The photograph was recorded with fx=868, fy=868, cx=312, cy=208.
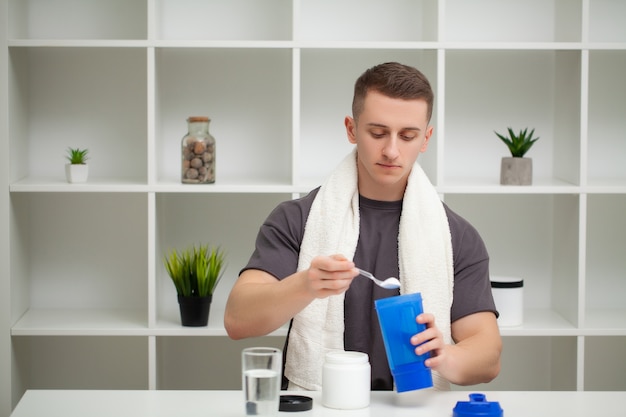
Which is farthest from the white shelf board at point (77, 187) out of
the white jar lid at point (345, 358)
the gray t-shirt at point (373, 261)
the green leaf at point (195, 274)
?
the white jar lid at point (345, 358)

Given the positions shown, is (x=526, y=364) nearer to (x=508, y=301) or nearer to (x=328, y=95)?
(x=508, y=301)

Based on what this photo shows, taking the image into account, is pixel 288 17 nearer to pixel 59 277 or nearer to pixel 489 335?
pixel 59 277

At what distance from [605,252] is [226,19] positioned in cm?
162

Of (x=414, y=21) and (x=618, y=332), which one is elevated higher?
(x=414, y=21)

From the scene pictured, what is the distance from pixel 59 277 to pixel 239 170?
2.48ft

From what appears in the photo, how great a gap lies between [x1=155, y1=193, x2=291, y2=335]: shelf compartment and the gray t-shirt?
973 mm

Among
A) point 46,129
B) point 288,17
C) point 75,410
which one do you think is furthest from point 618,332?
point 46,129

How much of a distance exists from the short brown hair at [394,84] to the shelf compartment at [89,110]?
1270mm

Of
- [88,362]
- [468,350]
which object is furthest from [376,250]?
[88,362]

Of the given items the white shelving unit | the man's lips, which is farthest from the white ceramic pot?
the man's lips

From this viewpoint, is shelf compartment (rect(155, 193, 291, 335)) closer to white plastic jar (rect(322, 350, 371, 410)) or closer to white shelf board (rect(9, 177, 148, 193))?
white shelf board (rect(9, 177, 148, 193))

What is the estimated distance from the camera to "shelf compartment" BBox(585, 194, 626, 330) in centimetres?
318

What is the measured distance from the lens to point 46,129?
3092mm

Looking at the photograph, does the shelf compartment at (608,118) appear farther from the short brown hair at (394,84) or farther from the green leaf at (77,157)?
the green leaf at (77,157)
